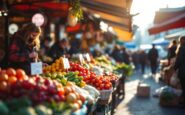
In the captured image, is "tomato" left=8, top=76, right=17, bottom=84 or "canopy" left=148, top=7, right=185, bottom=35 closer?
"tomato" left=8, top=76, right=17, bottom=84

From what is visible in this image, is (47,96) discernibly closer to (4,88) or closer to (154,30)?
(4,88)

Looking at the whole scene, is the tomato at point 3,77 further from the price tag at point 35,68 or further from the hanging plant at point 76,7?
the hanging plant at point 76,7

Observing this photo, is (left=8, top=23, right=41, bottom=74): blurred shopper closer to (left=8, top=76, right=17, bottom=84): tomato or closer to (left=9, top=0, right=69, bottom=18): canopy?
(left=8, top=76, right=17, bottom=84): tomato

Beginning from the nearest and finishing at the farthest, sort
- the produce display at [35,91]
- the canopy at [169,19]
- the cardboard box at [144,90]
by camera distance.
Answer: the produce display at [35,91] < the cardboard box at [144,90] < the canopy at [169,19]

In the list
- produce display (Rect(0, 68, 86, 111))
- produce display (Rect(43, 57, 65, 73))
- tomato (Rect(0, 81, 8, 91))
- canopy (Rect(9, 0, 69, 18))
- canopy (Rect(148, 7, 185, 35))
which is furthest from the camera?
canopy (Rect(148, 7, 185, 35))

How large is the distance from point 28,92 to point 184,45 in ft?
23.0

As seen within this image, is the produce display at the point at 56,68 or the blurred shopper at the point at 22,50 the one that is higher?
the blurred shopper at the point at 22,50

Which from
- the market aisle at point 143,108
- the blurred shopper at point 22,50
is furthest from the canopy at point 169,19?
the blurred shopper at point 22,50

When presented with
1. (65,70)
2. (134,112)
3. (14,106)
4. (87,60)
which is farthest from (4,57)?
(14,106)

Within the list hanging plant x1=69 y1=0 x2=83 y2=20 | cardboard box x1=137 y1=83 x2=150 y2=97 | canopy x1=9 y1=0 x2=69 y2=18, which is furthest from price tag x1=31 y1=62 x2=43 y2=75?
cardboard box x1=137 y1=83 x2=150 y2=97

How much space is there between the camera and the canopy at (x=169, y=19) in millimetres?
14337

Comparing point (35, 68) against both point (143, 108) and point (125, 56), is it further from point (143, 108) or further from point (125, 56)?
point (125, 56)

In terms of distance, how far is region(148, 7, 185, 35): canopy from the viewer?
47.0ft

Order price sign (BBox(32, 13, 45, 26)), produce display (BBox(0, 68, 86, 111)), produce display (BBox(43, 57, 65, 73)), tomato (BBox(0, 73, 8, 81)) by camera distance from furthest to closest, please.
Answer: price sign (BBox(32, 13, 45, 26))
produce display (BBox(43, 57, 65, 73))
tomato (BBox(0, 73, 8, 81))
produce display (BBox(0, 68, 86, 111))
